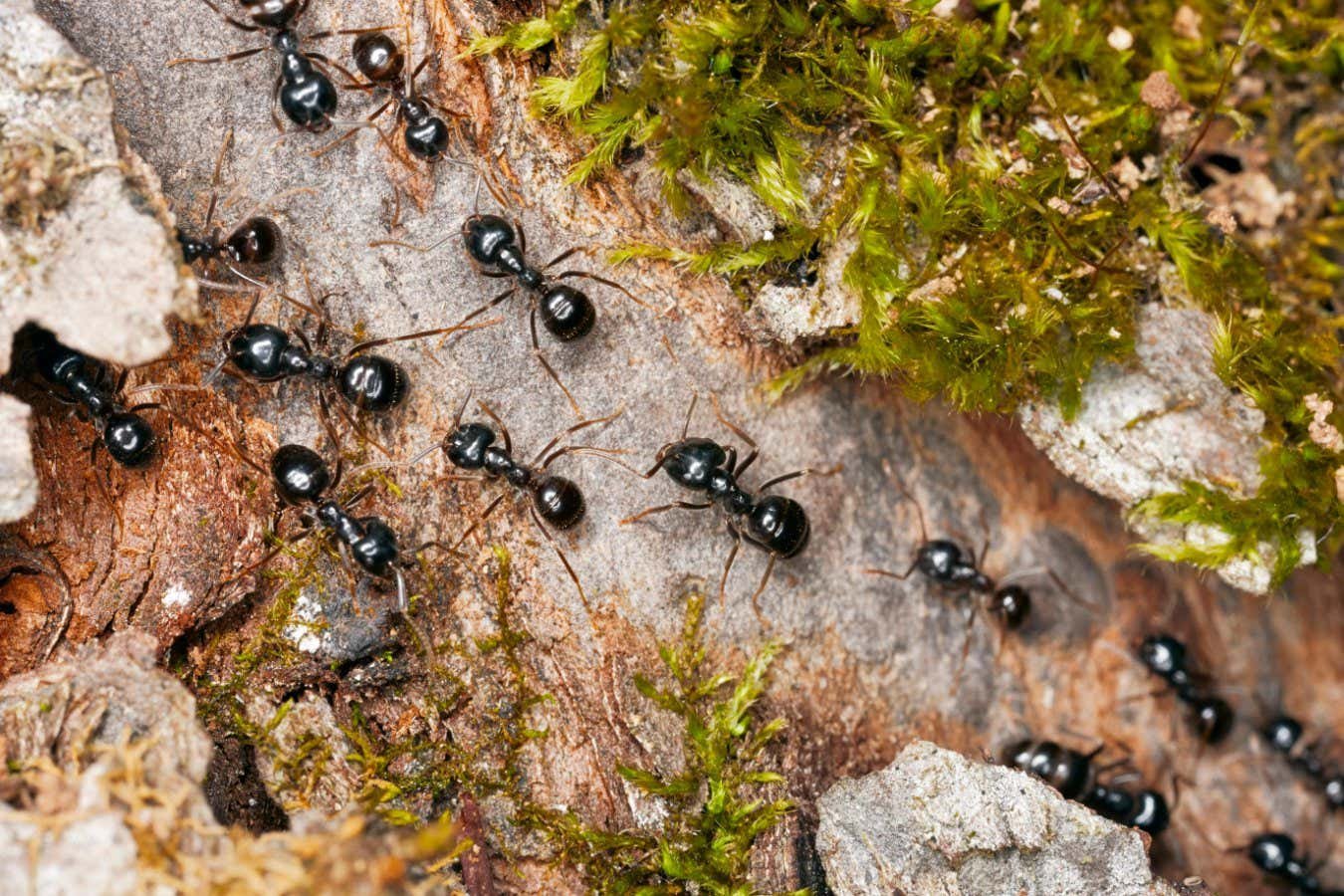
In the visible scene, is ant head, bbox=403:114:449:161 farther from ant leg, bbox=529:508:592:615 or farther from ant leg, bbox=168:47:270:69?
ant leg, bbox=529:508:592:615

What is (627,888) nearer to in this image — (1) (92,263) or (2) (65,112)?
(1) (92,263)

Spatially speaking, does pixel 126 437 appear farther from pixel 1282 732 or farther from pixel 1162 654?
Result: pixel 1282 732

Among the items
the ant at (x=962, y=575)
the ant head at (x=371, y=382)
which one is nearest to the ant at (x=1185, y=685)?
the ant at (x=962, y=575)

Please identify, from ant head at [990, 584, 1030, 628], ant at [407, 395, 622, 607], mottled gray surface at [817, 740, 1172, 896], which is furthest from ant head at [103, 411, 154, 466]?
ant head at [990, 584, 1030, 628]

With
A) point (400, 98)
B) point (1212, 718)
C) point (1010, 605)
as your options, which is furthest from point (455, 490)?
point (1212, 718)

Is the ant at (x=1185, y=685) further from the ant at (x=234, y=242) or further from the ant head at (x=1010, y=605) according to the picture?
the ant at (x=234, y=242)

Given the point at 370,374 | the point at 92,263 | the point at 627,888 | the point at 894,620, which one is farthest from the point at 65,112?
the point at 894,620
